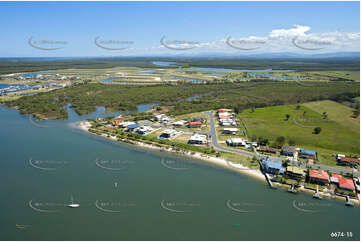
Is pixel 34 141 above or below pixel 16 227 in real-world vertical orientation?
above

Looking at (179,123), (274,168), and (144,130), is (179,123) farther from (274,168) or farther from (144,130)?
(274,168)

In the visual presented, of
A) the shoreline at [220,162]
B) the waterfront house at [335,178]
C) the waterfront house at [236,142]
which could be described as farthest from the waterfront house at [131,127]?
the waterfront house at [335,178]

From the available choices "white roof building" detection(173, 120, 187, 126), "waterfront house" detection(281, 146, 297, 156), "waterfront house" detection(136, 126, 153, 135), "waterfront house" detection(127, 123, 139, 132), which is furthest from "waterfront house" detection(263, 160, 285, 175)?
"waterfront house" detection(127, 123, 139, 132)

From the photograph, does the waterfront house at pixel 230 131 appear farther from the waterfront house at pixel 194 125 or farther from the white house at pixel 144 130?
the white house at pixel 144 130

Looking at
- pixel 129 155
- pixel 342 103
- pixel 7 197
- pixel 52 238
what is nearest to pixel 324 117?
pixel 342 103

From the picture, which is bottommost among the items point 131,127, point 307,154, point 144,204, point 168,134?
point 144,204

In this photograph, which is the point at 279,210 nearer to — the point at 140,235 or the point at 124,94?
the point at 140,235

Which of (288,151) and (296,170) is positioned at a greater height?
(288,151)

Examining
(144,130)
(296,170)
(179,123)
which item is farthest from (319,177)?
(144,130)
